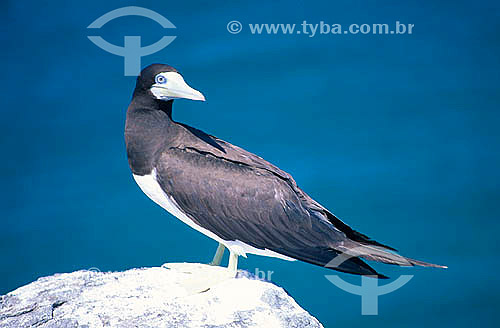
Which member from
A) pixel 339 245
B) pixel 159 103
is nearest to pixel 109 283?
pixel 159 103

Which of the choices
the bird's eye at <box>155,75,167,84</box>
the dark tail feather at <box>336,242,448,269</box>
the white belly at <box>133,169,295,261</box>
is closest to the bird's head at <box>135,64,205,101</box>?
the bird's eye at <box>155,75,167,84</box>

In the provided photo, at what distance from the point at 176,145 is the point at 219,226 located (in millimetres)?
571

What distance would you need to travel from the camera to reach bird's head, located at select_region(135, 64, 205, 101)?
12.5 ft

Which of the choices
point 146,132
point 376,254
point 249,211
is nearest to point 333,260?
point 376,254

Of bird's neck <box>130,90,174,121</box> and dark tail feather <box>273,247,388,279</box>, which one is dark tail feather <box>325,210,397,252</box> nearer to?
dark tail feather <box>273,247,388,279</box>

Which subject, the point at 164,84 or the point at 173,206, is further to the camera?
the point at 173,206

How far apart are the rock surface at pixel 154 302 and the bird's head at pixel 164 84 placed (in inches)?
47.3

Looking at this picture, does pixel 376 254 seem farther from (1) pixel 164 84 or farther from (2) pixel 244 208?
(1) pixel 164 84

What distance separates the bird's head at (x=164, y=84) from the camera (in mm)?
3801

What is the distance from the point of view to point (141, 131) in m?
3.91

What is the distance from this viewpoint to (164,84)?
3.85m

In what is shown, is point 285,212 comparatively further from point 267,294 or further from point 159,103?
point 159,103

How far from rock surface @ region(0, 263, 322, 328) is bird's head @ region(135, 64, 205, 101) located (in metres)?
1.20

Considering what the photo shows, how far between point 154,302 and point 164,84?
4.40 ft
